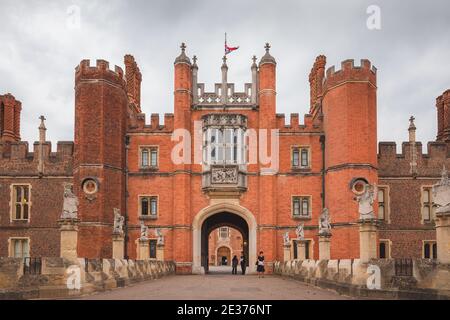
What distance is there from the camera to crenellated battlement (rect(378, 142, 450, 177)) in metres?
31.2

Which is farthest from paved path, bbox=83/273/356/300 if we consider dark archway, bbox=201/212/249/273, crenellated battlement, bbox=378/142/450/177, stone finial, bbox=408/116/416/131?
stone finial, bbox=408/116/416/131

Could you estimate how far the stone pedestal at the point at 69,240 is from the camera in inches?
535

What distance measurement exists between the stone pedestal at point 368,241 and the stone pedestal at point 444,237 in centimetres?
217

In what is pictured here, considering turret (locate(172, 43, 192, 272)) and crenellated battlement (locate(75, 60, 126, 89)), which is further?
turret (locate(172, 43, 192, 272))

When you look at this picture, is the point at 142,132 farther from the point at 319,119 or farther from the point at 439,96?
the point at 439,96

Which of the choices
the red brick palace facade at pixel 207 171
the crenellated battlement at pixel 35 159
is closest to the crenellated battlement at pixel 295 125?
the red brick palace facade at pixel 207 171

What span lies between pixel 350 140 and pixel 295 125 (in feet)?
12.7

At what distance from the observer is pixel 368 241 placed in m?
13.3

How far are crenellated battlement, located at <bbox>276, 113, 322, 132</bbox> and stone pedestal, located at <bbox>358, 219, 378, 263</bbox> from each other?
17969 mm

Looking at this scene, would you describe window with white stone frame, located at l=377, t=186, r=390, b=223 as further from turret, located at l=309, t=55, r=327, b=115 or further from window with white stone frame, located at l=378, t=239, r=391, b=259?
turret, located at l=309, t=55, r=327, b=115

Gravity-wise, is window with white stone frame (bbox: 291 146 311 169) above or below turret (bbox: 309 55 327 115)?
below

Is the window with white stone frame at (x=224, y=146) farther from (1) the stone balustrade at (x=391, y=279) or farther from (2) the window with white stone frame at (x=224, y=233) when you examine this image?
(2) the window with white stone frame at (x=224, y=233)

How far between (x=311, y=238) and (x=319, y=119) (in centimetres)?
701

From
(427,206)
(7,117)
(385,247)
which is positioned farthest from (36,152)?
(427,206)
